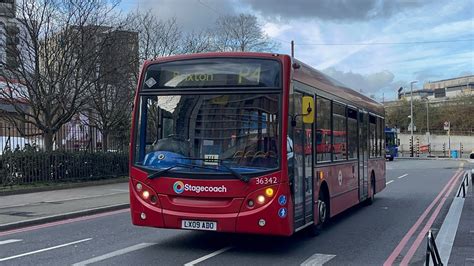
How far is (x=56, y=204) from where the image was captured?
49.1 ft

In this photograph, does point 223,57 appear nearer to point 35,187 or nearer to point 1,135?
point 35,187

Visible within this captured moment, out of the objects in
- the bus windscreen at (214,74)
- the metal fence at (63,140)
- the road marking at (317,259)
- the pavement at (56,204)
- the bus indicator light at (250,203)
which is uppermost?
the bus windscreen at (214,74)

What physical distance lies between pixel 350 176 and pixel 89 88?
1387 centimetres

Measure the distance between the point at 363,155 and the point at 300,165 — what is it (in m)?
5.65

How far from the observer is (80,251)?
8773 millimetres

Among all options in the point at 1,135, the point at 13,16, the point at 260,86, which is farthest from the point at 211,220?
the point at 13,16

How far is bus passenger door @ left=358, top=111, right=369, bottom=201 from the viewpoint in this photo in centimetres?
1355

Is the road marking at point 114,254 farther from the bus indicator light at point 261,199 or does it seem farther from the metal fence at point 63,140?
the metal fence at point 63,140

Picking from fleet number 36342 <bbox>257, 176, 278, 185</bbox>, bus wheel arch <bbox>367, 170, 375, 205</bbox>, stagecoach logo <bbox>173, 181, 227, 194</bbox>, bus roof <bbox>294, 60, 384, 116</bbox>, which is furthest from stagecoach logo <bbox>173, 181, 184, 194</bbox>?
bus wheel arch <bbox>367, 170, 375, 205</bbox>

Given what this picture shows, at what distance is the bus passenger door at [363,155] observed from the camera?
13.6 metres

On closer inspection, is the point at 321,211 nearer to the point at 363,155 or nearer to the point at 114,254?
the point at 114,254

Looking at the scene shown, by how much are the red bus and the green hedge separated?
11.0m

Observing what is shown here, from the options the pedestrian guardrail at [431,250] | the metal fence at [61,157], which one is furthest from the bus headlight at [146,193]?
the metal fence at [61,157]

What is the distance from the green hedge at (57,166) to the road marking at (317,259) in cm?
Result: 1270
